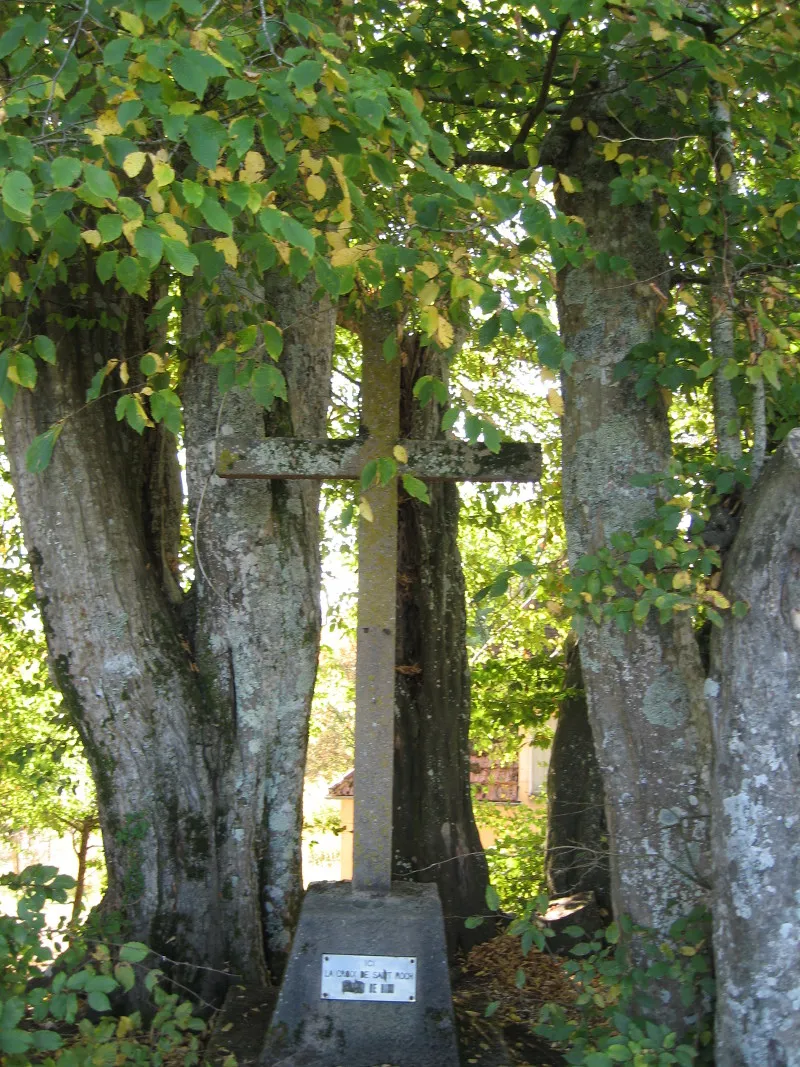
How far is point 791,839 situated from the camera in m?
3.77

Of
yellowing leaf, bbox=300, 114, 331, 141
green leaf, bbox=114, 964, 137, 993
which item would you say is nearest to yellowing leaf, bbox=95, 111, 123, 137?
yellowing leaf, bbox=300, 114, 331, 141

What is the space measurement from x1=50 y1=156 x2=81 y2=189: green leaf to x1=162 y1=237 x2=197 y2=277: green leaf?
33 cm

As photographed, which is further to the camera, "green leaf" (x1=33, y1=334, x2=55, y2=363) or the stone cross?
the stone cross

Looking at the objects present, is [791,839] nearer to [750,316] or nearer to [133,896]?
[750,316]

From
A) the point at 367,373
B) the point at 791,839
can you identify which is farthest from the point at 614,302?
the point at 791,839

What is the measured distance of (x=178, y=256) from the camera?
134 inches

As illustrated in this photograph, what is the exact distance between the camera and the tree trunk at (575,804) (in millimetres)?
6508

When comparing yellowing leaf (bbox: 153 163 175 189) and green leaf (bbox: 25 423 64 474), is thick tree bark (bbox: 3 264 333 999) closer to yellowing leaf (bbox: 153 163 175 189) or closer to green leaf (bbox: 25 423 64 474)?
green leaf (bbox: 25 423 64 474)

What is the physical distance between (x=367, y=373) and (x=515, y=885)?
4.93m

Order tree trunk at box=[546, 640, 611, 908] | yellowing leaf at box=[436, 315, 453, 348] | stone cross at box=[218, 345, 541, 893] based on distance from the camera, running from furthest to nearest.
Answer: tree trunk at box=[546, 640, 611, 908], stone cross at box=[218, 345, 541, 893], yellowing leaf at box=[436, 315, 453, 348]

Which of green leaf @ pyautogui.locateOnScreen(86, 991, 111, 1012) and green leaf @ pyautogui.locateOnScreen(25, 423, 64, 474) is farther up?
green leaf @ pyautogui.locateOnScreen(25, 423, 64, 474)

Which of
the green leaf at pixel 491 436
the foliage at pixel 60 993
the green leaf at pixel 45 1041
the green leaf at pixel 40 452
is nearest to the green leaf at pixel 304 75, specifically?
the green leaf at pixel 491 436

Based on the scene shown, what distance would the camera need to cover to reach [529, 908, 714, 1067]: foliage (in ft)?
13.1

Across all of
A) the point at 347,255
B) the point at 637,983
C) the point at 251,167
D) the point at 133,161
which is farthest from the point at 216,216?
the point at 637,983
